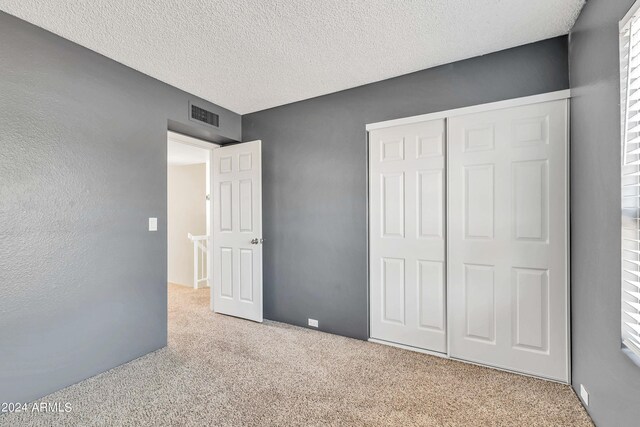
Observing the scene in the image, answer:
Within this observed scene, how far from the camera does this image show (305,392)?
202cm

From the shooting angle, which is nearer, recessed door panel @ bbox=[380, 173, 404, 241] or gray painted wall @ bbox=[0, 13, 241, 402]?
gray painted wall @ bbox=[0, 13, 241, 402]

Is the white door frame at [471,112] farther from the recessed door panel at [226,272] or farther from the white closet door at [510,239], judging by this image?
the recessed door panel at [226,272]

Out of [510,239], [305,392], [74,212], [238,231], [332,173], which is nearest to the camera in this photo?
[305,392]

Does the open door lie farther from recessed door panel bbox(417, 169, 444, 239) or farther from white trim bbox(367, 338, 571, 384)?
recessed door panel bbox(417, 169, 444, 239)

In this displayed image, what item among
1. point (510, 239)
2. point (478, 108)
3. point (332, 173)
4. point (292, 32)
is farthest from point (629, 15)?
point (332, 173)

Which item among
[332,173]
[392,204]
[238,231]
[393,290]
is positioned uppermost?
[332,173]

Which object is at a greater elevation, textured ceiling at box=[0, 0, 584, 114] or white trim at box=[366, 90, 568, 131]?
textured ceiling at box=[0, 0, 584, 114]

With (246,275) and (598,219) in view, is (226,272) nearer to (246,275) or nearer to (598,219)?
(246,275)

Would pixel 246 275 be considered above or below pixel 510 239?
below

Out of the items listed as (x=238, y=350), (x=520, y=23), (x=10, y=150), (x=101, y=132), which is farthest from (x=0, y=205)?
Answer: (x=520, y=23)

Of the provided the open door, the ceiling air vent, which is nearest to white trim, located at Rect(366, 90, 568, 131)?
the open door

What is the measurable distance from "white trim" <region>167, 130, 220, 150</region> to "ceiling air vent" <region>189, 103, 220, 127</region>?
30 centimetres

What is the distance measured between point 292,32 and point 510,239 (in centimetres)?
217

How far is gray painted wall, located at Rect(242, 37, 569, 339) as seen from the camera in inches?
94.8
